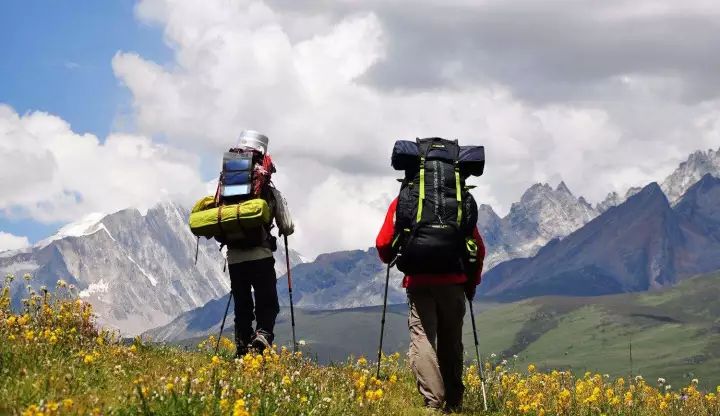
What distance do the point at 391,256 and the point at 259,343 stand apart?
3.16 m

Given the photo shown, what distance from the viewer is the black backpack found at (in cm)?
944

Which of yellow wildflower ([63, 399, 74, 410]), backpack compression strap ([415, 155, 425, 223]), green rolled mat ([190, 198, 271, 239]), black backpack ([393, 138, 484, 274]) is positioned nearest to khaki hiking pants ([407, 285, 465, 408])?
black backpack ([393, 138, 484, 274])

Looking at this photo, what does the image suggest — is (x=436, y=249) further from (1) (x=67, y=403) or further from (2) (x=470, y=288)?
(1) (x=67, y=403)

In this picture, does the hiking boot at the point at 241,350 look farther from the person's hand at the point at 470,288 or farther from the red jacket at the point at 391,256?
the person's hand at the point at 470,288

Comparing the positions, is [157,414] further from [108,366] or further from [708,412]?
[708,412]

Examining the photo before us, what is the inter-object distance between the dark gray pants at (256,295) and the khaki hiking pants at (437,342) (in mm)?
2861

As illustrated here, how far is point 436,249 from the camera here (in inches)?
370

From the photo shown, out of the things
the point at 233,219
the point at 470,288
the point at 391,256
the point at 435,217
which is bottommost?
the point at 470,288

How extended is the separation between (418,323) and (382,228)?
1.27 m

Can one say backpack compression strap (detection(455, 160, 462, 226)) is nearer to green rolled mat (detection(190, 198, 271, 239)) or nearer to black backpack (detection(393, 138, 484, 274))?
black backpack (detection(393, 138, 484, 274))

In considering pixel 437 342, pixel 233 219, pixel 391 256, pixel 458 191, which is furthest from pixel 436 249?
pixel 233 219

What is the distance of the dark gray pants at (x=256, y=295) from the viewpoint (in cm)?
1209

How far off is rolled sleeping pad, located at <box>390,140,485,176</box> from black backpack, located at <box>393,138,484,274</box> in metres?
0.02

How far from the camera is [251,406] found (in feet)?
19.0
